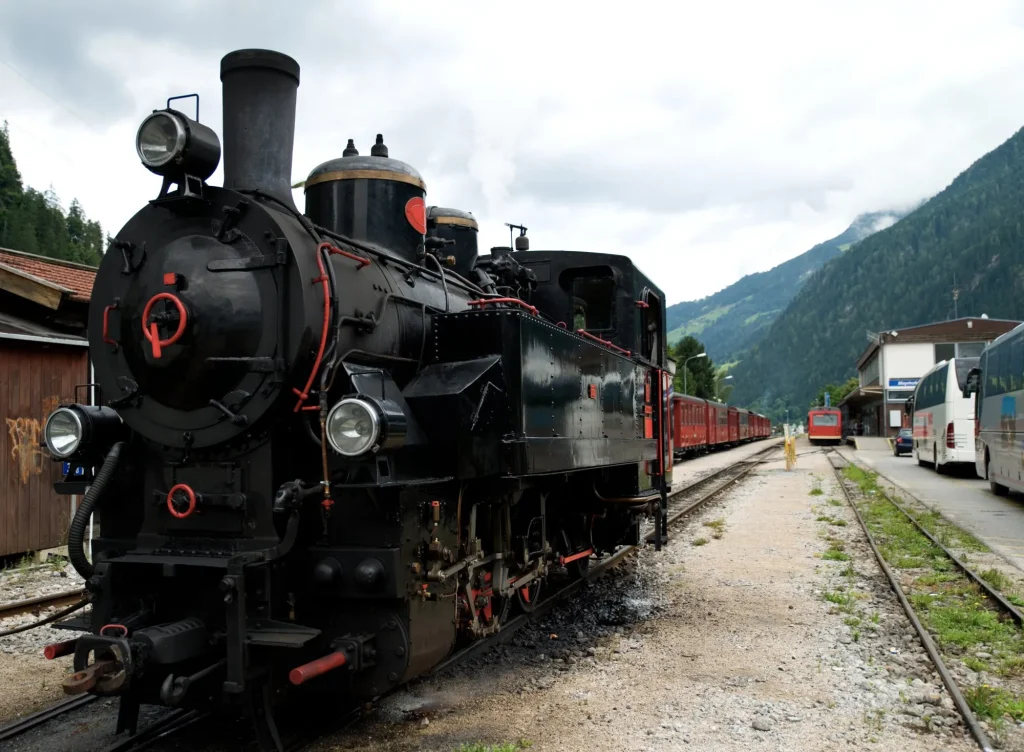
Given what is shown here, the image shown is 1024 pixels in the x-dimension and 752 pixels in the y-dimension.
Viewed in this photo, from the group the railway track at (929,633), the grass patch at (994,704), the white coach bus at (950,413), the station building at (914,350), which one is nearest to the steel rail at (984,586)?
the railway track at (929,633)

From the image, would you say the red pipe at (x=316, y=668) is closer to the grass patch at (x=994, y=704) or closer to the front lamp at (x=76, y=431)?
the front lamp at (x=76, y=431)

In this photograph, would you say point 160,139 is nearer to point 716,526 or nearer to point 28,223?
point 716,526

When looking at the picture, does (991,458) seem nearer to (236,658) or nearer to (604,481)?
(604,481)

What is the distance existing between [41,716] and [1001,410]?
15.5m

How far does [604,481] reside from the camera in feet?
24.7

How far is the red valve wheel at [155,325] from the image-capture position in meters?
4.14

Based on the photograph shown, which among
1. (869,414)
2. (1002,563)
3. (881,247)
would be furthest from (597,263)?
(881,247)

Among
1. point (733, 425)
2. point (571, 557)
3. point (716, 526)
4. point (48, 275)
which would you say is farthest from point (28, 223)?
point (571, 557)

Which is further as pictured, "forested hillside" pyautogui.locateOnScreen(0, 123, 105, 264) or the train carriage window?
"forested hillside" pyautogui.locateOnScreen(0, 123, 105, 264)

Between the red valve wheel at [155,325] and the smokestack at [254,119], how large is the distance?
0.85 m

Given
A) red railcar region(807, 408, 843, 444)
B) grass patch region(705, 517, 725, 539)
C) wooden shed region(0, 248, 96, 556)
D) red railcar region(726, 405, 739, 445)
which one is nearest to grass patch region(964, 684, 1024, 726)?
grass patch region(705, 517, 725, 539)

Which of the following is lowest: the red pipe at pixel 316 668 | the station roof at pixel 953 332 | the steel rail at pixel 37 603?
the steel rail at pixel 37 603

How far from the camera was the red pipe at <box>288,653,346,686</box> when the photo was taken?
12.1 feet

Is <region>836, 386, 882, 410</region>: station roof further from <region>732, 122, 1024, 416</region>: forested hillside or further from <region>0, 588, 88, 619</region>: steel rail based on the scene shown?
<region>0, 588, 88, 619</region>: steel rail
